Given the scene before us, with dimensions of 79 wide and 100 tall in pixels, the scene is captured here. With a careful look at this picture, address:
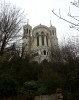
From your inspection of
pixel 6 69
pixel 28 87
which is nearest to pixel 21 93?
pixel 28 87

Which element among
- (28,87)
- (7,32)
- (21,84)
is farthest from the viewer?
(7,32)

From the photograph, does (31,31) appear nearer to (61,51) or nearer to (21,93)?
(61,51)

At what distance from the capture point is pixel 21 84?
15.5 m

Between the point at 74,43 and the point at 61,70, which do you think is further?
the point at 74,43

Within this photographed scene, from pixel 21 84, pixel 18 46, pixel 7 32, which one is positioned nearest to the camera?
pixel 21 84

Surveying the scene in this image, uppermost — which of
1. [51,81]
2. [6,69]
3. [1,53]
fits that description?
[1,53]

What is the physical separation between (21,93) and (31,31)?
39932 millimetres

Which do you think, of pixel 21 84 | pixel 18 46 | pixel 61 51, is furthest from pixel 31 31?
pixel 21 84

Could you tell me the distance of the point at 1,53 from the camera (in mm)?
16078

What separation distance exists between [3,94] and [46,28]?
41.0m

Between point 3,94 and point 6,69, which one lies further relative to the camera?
point 6,69

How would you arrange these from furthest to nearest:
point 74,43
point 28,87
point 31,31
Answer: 1. point 31,31
2. point 74,43
3. point 28,87

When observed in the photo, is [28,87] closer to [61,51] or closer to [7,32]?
[7,32]

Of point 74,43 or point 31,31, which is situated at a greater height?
point 31,31
